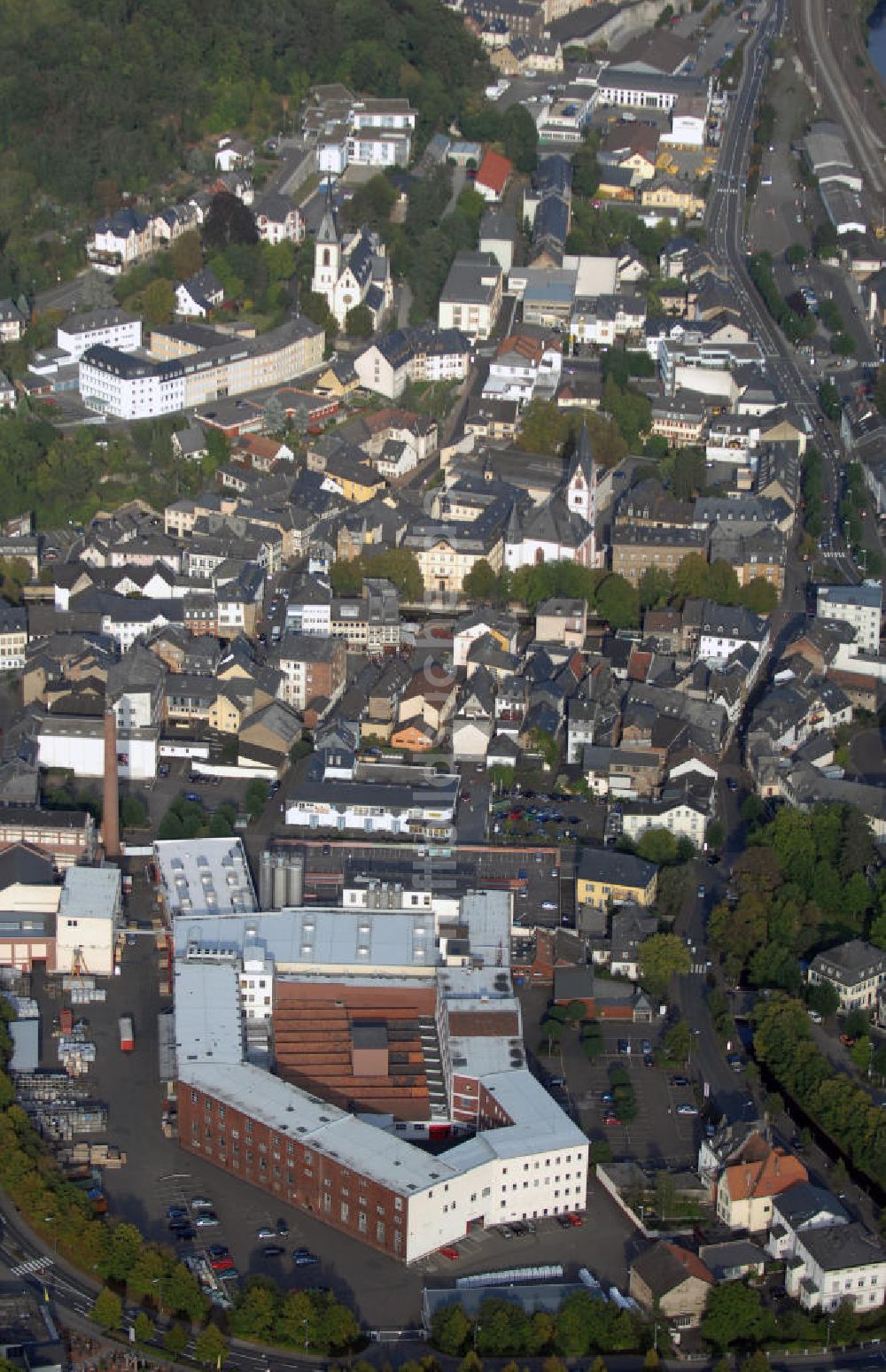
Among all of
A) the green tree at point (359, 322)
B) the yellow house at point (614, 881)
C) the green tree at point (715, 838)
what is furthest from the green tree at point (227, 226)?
the yellow house at point (614, 881)

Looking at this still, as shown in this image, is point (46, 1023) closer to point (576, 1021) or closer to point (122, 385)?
point (576, 1021)

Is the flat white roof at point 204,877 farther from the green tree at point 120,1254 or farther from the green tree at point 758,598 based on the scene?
the green tree at point 758,598

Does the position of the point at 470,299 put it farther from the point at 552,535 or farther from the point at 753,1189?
the point at 753,1189

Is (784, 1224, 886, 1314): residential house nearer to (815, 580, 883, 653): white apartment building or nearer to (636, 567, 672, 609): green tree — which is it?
(815, 580, 883, 653): white apartment building

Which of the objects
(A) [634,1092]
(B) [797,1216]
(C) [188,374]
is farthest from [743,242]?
(B) [797,1216]

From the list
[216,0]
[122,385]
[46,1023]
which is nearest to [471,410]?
[122,385]
